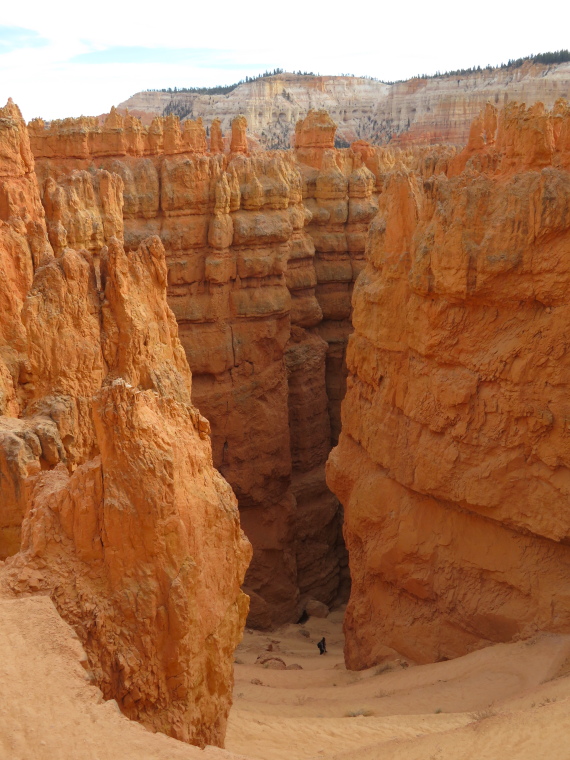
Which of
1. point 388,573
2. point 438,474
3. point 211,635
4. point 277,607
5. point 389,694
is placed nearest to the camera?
point 211,635

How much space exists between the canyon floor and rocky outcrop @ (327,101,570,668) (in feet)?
2.88

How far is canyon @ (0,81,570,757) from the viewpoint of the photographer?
282 inches

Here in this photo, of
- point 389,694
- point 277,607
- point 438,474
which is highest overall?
point 438,474

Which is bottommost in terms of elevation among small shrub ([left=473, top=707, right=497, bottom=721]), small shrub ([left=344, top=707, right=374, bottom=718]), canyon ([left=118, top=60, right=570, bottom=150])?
small shrub ([left=344, top=707, right=374, bottom=718])

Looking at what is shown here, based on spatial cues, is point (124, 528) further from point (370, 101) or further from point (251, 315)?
point (370, 101)

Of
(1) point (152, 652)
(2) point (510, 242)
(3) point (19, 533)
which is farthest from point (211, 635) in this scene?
(2) point (510, 242)

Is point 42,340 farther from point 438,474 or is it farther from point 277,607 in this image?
point 277,607

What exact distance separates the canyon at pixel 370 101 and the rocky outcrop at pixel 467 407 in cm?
4774

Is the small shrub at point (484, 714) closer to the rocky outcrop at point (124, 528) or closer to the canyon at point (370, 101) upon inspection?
the rocky outcrop at point (124, 528)

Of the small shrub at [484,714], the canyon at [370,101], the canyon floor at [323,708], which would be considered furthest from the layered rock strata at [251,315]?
the canyon at [370,101]

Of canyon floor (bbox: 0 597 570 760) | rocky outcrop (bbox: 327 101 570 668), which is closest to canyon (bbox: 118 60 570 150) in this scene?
rocky outcrop (bbox: 327 101 570 668)

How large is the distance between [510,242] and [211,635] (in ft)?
21.8

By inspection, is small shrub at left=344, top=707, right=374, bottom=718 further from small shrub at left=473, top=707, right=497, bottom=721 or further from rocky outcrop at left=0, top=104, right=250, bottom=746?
rocky outcrop at left=0, top=104, right=250, bottom=746

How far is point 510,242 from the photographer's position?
1111 centimetres
